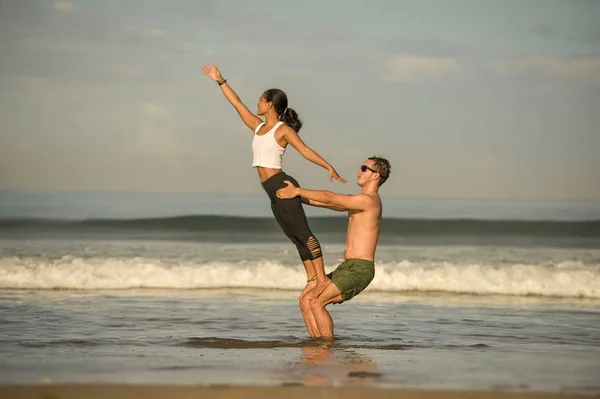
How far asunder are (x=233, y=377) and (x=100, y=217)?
907 inches

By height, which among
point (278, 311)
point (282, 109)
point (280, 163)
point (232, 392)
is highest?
point (282, 109)

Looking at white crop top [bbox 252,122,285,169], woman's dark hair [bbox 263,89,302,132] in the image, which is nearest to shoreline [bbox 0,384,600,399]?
white crop top [bbox 252,122,285,169]

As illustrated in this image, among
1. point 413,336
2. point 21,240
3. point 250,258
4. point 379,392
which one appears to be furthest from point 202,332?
point 21,240

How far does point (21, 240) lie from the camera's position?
23062 mm

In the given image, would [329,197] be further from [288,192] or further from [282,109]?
[282,109]

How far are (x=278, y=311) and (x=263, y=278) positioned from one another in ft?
11.7

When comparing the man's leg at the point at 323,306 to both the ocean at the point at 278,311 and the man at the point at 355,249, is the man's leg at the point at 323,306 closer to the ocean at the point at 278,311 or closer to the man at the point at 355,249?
the man at the point at 355,249

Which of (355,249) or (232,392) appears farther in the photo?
(355,249)

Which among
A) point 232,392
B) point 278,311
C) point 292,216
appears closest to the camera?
point 232,392

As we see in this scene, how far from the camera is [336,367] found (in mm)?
6926

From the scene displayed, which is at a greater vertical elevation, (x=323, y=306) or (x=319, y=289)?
(x=319, y=289)

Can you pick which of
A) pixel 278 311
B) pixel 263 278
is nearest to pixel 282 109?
pixel 278 311

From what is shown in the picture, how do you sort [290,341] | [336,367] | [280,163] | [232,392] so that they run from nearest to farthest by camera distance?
[232,392], [336,367], [280,163], [290,341]

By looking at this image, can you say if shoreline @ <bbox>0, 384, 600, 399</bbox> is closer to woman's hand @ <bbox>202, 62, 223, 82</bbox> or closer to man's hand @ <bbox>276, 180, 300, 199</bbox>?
man's hand @ <bbox>276, 180, 300, 199</bbox>
